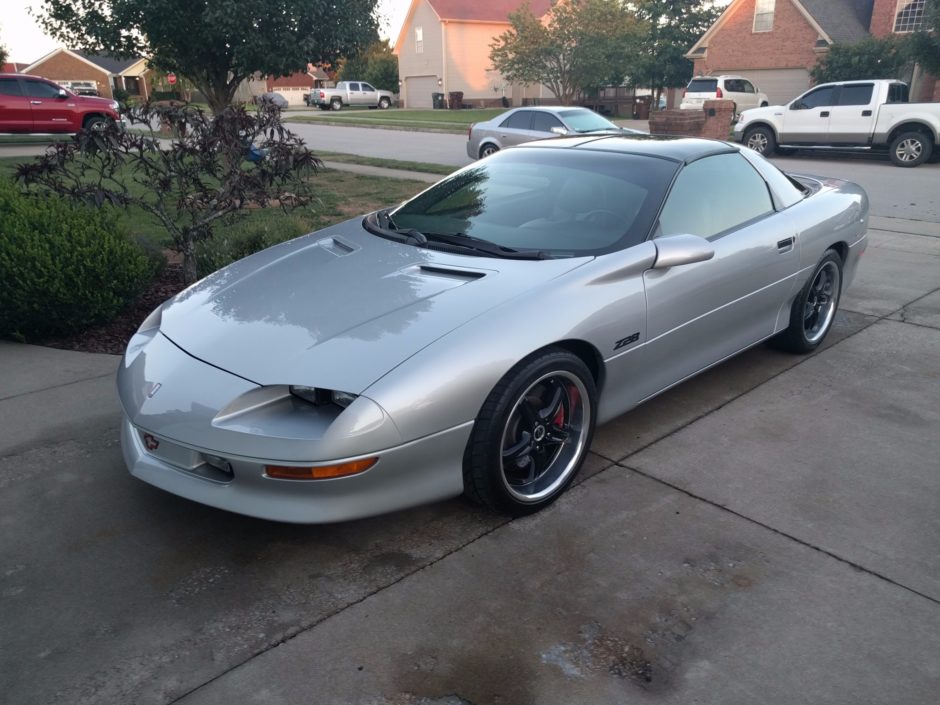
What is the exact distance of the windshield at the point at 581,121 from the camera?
14180mm

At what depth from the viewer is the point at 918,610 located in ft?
9.10

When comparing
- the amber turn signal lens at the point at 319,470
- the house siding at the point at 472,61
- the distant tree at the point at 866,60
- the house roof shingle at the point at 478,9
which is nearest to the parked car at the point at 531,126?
the amber turn signal lens at the point at 319,470

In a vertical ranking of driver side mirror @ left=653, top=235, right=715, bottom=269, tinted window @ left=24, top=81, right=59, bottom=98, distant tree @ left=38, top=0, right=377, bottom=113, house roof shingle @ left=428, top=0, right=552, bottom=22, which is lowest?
driver side mirror @ left=653, top=235, right=715, bottom=269

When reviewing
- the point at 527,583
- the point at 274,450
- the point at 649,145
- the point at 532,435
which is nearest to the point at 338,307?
the point at 274,450

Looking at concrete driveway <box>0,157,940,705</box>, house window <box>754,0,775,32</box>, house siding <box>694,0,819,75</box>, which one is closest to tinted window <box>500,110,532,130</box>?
concrete driveway <box>0,157,940,705</box>

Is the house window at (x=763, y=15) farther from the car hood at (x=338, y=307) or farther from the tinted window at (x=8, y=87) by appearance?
the car hood at (x=338, y=307)

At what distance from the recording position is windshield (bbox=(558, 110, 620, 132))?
14180 millimetres

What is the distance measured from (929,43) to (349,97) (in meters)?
35.1

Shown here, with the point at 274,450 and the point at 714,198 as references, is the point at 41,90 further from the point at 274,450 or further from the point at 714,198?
the point at 274,450

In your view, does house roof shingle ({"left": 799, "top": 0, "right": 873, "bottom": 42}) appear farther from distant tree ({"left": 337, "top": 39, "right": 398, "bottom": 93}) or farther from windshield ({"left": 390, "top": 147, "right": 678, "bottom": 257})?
distant tree ({"left": 337, "top": 39, "right": 398, "bottom": 93})

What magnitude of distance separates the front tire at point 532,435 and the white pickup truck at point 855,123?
15846mm

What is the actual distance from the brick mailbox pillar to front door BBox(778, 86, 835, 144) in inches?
64.0

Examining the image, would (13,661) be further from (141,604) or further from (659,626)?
(659,626)

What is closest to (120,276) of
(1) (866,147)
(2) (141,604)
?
(2) (141,604)
